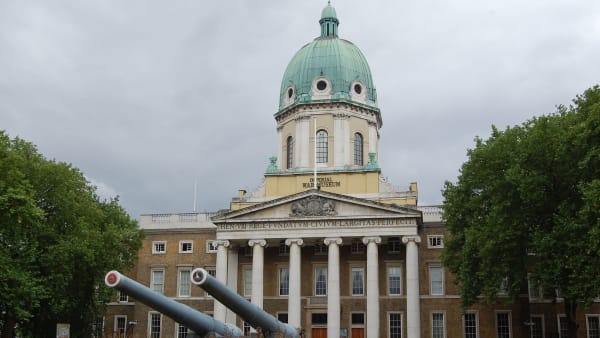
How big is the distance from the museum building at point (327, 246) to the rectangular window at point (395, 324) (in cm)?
9

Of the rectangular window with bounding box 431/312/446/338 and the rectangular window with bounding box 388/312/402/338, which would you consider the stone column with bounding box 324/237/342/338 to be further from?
the rectangular window with bounding box 431/312/446/338

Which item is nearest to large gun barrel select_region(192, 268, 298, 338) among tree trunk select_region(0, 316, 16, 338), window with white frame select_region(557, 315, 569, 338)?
tree trunk select_region(0, 316, 16, 338)

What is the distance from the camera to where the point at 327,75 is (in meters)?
61.4

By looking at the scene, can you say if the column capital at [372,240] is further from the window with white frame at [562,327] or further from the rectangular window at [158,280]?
the rectangular window at [158,280]

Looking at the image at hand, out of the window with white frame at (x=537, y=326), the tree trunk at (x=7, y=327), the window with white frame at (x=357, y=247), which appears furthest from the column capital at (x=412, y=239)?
the tree trunk at (x=7, y=327)

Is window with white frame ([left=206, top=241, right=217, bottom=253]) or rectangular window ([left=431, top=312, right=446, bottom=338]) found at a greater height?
window with white frame ([left=206, top=241, right=217, bottom=253])

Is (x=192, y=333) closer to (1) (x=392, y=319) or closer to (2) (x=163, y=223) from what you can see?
(1) (x=392, y=319)

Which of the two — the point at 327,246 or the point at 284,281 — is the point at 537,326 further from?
the point at 284,281

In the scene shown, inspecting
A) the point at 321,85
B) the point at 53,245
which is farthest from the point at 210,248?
the point at 53,245

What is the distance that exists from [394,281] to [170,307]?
37374 millimetres

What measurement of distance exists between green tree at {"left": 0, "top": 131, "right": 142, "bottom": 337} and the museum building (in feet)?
18.0

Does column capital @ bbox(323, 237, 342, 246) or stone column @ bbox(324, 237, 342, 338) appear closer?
stone column @ bbox(324, 237, 342, 338)

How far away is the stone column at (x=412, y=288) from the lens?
1969 inches

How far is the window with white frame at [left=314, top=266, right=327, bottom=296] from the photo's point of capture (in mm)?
55344
